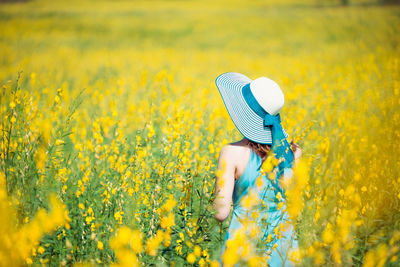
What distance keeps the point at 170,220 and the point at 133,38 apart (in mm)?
18678

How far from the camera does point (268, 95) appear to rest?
1.73 metres

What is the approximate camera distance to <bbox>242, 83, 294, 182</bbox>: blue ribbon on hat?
1692 mm

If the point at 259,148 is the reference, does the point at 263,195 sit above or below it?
below

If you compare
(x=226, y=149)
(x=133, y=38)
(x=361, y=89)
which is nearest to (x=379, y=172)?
(x=226, y=149)

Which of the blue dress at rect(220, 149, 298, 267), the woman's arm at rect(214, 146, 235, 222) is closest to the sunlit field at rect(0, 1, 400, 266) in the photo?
the blue dress at rect(220, 149, 298, 267)

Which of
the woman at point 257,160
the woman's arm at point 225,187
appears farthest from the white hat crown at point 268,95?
the woman's arm at point 225,187

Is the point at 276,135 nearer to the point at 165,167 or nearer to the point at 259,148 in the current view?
the point at 259,148

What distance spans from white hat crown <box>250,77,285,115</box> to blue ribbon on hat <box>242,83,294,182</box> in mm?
27

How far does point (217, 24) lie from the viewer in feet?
72.9

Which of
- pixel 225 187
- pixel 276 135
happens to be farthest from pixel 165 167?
pixel 276 135

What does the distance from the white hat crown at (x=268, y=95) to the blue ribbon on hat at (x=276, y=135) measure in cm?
3

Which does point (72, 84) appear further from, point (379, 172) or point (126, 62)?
point (379, 172)

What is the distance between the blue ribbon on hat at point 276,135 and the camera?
1.69 metres

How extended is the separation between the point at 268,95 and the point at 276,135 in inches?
8.7
